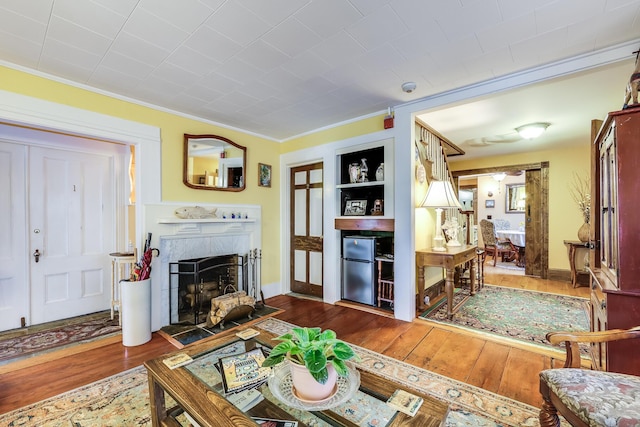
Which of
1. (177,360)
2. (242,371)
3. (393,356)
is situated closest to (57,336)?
(177,360)

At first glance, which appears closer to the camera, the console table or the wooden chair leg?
the wooden chair leg

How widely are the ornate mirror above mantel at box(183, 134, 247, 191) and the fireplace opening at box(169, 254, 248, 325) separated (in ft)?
3.04

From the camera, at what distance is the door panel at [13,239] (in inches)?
110

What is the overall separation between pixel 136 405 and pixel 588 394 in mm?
2344

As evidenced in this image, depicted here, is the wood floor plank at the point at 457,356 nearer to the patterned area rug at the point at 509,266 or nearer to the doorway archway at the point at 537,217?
the doorway archway at the point at 537,217

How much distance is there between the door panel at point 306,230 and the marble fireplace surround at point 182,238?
0.72 metres

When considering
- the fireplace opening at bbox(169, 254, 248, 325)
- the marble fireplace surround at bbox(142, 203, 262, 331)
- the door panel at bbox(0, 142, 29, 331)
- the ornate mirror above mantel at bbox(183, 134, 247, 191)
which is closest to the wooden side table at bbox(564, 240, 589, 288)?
the marble fireplace surround at bbox(142, 203, 262, 331)

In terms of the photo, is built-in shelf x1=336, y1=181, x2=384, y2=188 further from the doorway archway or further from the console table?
the doorway archway

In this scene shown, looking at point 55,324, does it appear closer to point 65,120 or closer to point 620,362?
point 65,120

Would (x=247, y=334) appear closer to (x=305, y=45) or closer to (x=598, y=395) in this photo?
(x=598, y=395)

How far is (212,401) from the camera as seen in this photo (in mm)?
1108

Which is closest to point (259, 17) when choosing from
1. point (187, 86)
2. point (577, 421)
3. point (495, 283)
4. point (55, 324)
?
point (187, 86)

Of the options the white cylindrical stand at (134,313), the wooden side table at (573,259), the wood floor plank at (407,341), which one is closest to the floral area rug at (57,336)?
the white cylindrical stand at (134,313)

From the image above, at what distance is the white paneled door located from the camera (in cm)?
283
